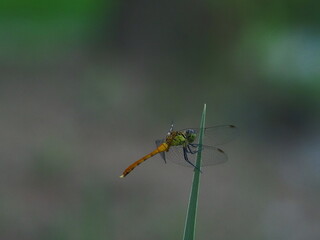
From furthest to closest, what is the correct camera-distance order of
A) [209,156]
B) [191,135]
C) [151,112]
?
1. [151,112]
2. [191,135]
3. [209,156]

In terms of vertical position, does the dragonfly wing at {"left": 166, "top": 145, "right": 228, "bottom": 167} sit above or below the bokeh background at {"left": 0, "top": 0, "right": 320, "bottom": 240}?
above

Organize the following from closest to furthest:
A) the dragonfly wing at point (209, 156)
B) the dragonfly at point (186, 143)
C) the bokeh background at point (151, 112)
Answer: the dragonfly wing at point (209, 156) < the dragonfly at point (186, 143) < the bokeh background at point (151, 112)

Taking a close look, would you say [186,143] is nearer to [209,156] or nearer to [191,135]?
[191,135]

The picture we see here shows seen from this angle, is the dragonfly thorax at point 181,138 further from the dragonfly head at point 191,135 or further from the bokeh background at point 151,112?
the bokeh background at point 151,112

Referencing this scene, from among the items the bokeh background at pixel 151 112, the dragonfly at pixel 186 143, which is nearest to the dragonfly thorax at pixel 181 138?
the dragonfly at pixel 186 143

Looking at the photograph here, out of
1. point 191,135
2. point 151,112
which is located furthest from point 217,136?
point 151,112

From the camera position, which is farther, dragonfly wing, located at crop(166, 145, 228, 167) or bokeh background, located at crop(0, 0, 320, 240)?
bokeh background, located at crop(0, 0, 320, 240)

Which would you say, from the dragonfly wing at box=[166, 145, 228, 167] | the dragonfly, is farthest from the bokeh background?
the dragonfly wing at box=[166, 145, 228, 167]

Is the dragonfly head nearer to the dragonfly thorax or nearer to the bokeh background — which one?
the dragonfly thorax

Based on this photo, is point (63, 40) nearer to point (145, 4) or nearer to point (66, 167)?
point (145, 4)
